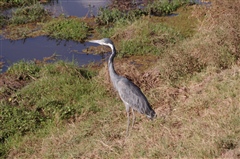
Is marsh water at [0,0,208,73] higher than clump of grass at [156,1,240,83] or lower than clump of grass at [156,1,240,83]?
lower

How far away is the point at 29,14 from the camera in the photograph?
13.9 m

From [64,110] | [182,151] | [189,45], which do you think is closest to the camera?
[182,151]

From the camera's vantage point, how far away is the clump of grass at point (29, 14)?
1338 centimetres

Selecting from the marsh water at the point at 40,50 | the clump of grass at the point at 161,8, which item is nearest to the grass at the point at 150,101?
the marsh water at the point at 40,50

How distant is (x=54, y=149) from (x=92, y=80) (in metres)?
2.76

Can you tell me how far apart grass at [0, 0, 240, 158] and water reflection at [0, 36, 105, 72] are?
96cm

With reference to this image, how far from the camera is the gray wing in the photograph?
6.62 meters

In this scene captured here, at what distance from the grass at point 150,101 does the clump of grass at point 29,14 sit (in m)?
3.61

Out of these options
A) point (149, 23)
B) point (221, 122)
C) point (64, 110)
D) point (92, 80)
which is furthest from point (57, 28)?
point (221, 122)

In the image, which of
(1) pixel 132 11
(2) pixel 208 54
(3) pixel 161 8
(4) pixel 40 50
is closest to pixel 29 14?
(4) pixel 40 50

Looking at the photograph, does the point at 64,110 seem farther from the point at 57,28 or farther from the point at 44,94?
the point at 57,28

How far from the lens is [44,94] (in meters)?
8.80

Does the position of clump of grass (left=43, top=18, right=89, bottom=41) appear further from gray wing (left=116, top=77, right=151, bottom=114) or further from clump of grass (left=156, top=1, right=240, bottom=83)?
gray wing (left=116, top=77, right=151, bottom=114)

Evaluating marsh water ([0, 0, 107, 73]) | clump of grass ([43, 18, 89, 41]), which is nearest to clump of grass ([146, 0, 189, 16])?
clump of grass ([43, 18, 89, 41])
